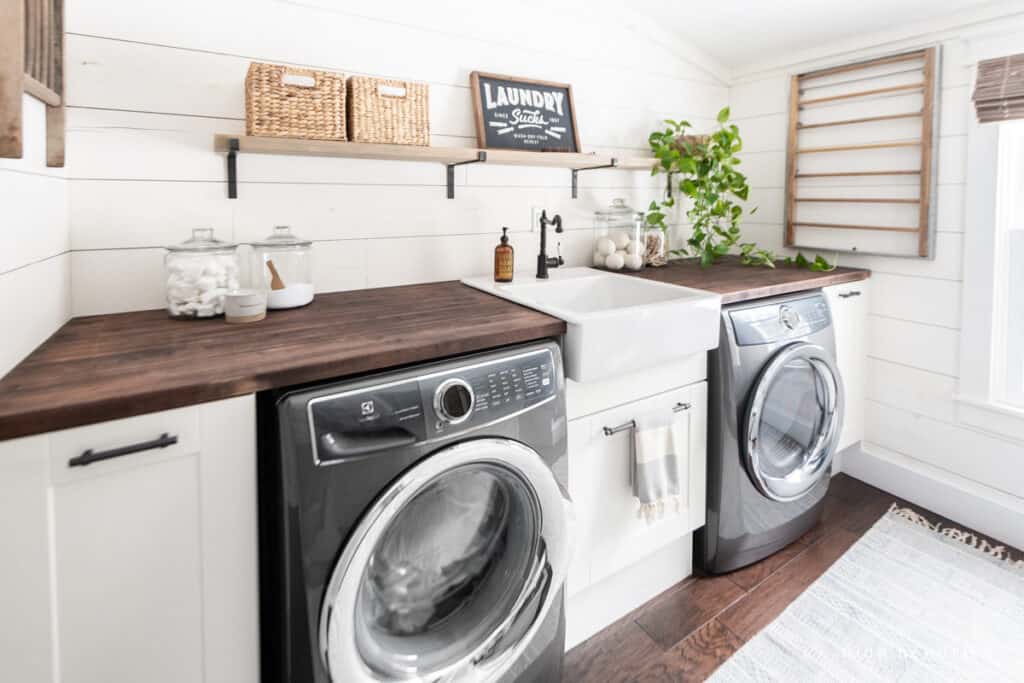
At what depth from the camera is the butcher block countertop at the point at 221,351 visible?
97 cm

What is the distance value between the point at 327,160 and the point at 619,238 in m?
1.23

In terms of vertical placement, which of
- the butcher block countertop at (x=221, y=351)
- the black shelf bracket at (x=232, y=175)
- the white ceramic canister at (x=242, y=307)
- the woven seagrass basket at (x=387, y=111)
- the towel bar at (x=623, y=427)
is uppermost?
the woven seagrass basket at (x=387, y=111)

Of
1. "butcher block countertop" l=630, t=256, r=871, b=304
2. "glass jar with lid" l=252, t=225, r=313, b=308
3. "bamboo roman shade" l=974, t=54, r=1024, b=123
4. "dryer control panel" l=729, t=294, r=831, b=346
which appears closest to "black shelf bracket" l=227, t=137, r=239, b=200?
"glass jar with lid" l=252, t=225, r=313, b=308

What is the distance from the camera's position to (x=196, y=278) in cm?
150

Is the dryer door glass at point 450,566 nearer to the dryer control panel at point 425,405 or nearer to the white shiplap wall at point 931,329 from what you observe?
the dryer control panel at point 425,405

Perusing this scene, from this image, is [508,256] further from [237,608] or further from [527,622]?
[237,608]

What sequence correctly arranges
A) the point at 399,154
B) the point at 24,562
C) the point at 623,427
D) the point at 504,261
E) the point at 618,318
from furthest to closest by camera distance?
the point at 504,261
the point at 399,154
the point at 623,427
the point at 618,318
the point at 24,562

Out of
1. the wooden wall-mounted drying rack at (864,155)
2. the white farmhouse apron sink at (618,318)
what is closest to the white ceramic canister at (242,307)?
the white farmhouse apron sink at (618,318)

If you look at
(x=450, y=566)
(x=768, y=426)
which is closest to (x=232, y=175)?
(x=450, y=566)

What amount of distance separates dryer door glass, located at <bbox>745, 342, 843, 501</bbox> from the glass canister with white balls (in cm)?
72

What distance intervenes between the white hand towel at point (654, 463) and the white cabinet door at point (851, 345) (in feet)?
3.46

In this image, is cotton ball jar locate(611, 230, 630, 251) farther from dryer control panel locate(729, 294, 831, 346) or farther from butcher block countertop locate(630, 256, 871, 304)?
dryer control panel locate(729, 294, 831, 346)

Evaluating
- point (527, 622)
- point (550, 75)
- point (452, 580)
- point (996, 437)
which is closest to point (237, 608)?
point (452, 580)

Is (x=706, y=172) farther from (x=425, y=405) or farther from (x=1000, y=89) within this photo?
(x=425, y=405)
